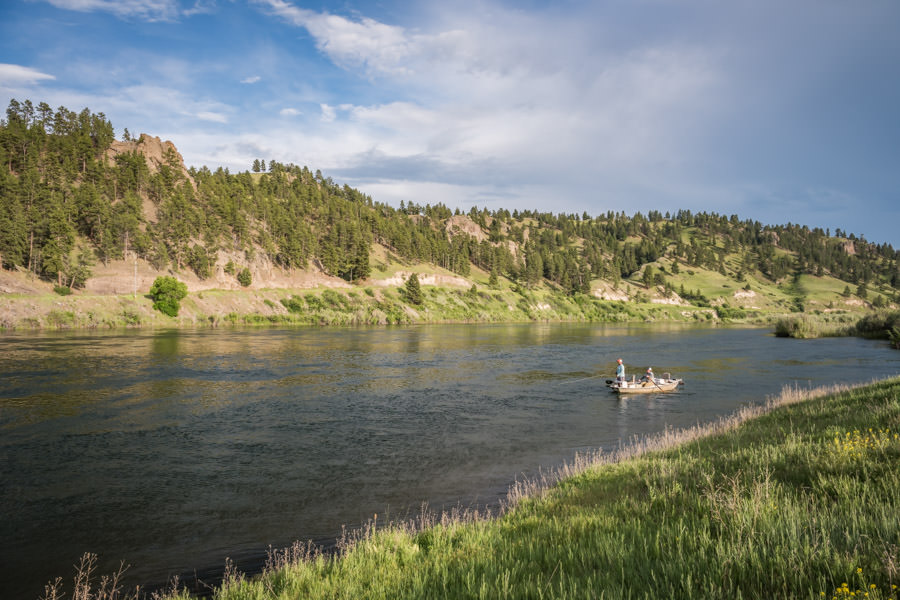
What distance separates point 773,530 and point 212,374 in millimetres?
38762

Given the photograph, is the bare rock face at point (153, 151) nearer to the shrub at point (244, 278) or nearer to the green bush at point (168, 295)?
the shrub at point (244, 278)

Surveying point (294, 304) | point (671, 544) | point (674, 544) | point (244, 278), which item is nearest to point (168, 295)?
point (294, 304)

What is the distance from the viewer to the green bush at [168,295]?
86438 mm

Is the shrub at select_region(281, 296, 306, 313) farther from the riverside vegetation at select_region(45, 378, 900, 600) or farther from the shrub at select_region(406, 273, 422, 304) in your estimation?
the riverside vegetation at select_region(45, 378, 900, 600)

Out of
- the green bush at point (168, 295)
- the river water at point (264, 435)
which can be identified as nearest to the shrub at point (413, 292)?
the green bush at point (168, 295)

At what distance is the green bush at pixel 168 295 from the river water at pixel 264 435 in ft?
126

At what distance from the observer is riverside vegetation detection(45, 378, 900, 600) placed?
5.08 metres

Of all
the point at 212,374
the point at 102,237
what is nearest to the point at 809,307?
the point at 212,374

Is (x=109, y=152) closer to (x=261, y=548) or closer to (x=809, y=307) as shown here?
(x=261, y=548)

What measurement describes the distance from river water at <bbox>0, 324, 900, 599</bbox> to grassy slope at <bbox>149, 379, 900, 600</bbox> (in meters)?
4.81

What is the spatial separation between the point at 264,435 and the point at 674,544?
1964 cm

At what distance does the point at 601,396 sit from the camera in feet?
109

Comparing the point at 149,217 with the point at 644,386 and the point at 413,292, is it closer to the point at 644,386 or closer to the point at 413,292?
the point at 413,292

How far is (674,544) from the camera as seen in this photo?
6.56m
